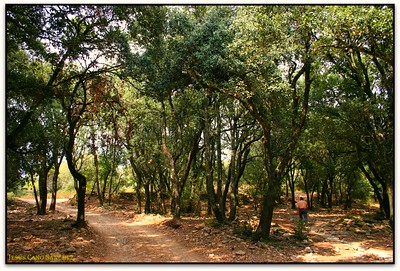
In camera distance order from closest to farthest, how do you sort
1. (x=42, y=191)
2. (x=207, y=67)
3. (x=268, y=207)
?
1. (x=268, y=207)
2. (x=207, y=67)
3. (x=42, y=191)

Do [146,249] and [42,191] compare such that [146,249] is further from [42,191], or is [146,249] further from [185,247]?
[42,191]

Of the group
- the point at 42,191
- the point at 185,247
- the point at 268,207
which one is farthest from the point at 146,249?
the point at 42,191

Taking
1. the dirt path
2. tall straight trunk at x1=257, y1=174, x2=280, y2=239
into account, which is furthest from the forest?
the dirt path

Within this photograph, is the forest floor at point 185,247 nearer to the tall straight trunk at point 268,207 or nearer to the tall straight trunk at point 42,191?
the tall straight trunk at point 268,207

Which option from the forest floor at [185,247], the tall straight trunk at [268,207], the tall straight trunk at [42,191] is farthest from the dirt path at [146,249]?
the tall straight trunk at [42,191]

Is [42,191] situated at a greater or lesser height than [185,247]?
greater

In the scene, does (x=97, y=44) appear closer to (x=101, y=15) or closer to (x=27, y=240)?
(x=101, y=15)

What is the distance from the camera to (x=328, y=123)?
1193cm

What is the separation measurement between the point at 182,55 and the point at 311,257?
570 centimetres

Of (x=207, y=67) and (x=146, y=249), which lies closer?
(x=146, y=249)

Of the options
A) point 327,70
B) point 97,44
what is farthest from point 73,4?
point 327,70

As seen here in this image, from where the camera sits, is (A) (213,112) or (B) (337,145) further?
(B) (337,145)

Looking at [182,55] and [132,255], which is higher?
[182,55]

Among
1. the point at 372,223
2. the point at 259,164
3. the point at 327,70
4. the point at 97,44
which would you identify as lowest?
the point at 372,223
